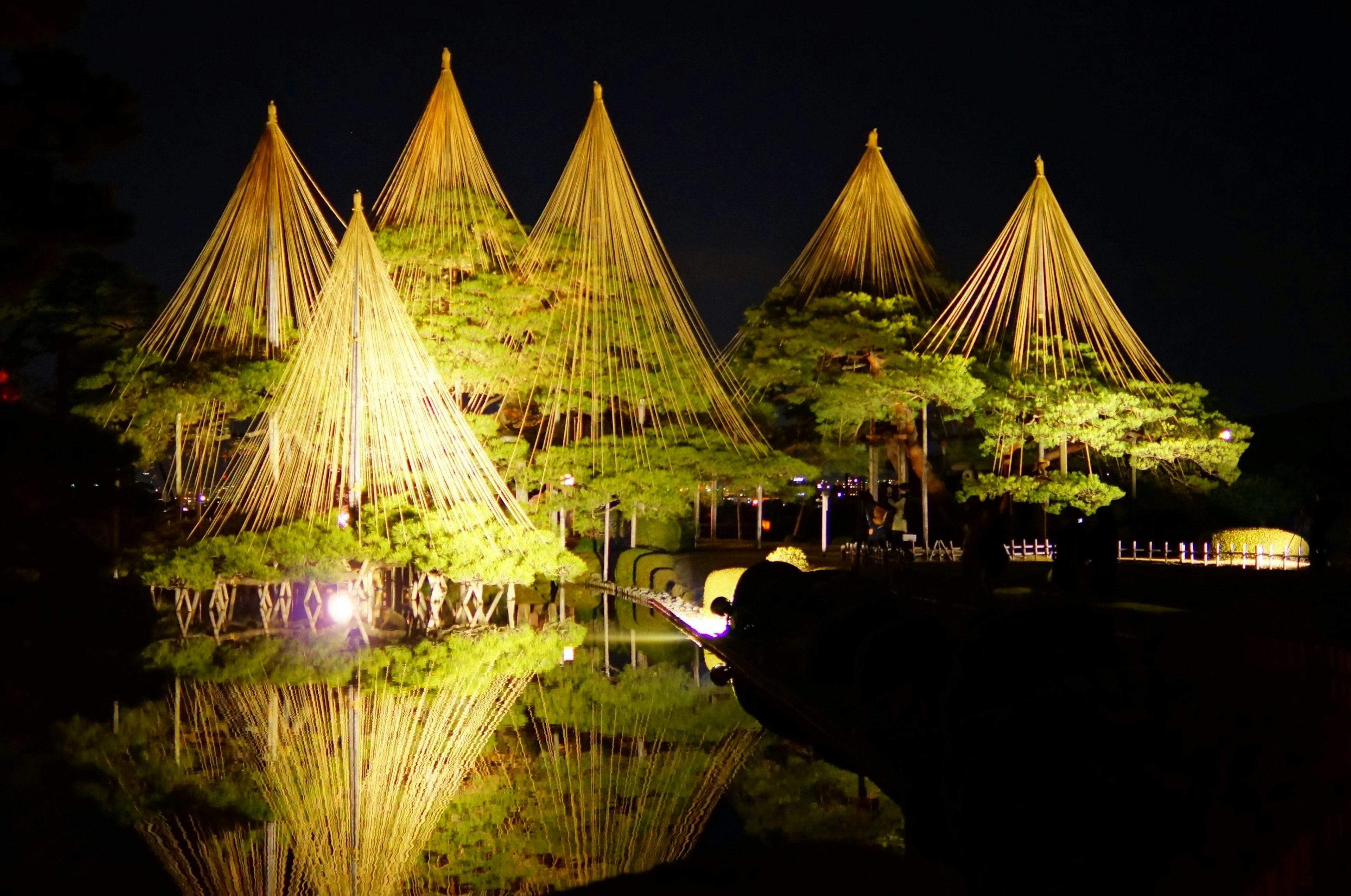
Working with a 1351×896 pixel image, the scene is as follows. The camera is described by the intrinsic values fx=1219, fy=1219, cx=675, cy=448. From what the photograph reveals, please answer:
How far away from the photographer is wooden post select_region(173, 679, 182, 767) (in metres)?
9.49

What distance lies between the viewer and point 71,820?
7.66 m

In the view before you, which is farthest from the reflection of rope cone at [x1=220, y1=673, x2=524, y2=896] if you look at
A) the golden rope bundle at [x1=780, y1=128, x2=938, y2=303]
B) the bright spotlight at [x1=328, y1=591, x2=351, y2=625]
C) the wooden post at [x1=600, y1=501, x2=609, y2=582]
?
the golden rope bundle at [x1=780, y1=128, x2=938, y2=303]

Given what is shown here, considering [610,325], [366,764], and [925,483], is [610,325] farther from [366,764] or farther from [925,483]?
[366,764]

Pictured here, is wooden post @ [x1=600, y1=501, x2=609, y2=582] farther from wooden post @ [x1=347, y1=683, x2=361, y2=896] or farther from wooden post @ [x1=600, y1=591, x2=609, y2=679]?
wooden post @ [x1=347, y1=683, x2=361, y2=896]

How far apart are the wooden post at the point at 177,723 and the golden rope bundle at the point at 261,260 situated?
34.9ft

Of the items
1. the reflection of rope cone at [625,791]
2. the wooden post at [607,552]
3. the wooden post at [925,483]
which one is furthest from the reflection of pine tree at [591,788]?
the wooden post at [925,483]

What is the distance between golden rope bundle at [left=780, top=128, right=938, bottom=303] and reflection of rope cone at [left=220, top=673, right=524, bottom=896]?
18.1m

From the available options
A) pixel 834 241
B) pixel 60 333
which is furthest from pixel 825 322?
pixel 60 333

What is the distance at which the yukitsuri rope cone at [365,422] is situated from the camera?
1822cm

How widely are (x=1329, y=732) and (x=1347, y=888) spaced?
104 cm

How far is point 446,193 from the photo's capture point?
2516 centimetres

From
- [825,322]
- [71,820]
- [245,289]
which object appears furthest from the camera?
[825,322]

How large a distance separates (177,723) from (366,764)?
8.22ft

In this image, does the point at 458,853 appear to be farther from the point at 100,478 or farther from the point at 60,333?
the point at 60,333
